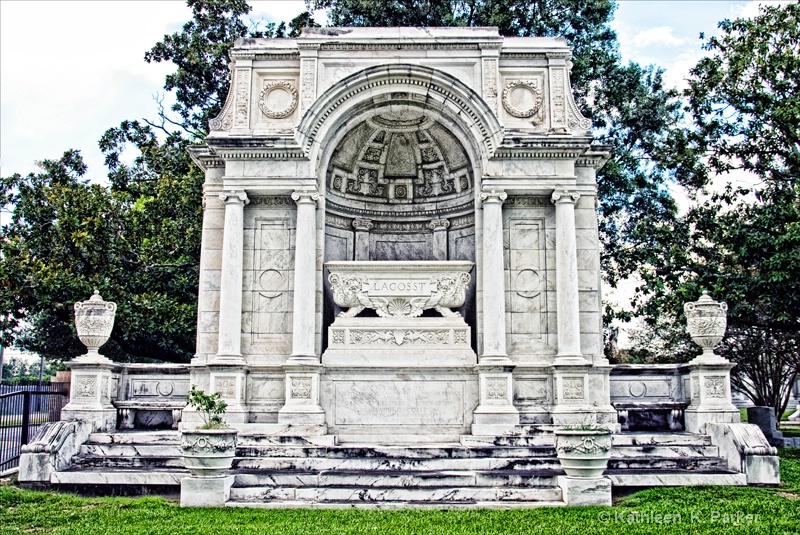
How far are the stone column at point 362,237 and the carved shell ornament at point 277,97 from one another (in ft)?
10.3

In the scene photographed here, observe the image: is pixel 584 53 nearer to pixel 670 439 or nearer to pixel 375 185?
pixel 375 185

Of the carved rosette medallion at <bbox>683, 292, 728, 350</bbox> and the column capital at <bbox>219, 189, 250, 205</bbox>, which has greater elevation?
the column capital at <bbox>219, 189, 250, 205</bbox>

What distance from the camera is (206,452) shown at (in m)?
10.6

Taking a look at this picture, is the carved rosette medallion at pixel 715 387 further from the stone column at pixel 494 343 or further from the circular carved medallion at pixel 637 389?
the stone column at pixel 494 343

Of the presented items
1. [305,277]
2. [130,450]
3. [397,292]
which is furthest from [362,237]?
[130,450]

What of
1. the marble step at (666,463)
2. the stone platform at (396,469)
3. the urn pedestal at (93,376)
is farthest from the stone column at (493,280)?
the urn pedestal at (93,376)

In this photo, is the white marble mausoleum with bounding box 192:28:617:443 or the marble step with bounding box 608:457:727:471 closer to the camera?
the marble step with bounding box 608:457:727:471

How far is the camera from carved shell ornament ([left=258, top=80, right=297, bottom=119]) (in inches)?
610

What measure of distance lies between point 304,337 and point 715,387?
7.85 meters

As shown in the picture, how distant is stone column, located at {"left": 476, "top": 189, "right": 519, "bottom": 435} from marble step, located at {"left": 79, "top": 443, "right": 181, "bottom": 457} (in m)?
5.53

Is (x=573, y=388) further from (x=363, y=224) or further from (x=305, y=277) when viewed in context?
(x=363, y=224)

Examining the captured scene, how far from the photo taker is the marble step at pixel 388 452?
12180 mm

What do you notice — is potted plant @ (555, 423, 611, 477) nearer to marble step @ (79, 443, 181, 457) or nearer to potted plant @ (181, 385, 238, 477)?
potted plant @ (181, 385, 238, 477)

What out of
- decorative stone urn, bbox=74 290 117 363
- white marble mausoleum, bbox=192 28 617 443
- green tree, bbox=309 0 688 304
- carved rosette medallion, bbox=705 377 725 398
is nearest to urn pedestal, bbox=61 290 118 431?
decorative stone urn, bbox=74 290 117 363
